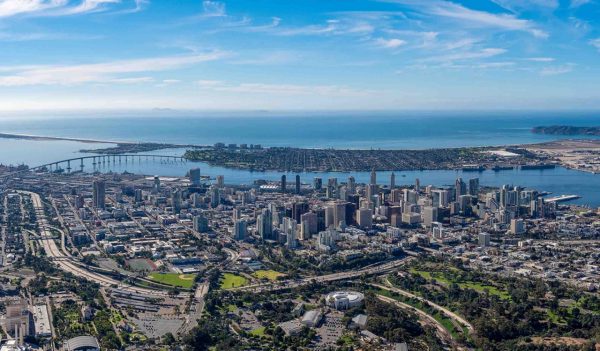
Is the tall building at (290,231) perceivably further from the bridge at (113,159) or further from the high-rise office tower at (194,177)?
the bridge at (113,159)

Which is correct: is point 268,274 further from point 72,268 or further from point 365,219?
point 365,219

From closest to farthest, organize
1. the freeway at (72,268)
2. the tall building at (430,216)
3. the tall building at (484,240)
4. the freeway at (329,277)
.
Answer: the freeway at (72,268) < the freeway at (329,277) < the tall building at (484,240) < the tall building at (430,216)

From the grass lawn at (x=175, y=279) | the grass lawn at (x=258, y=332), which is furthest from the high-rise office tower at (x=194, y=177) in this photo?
the grass lawn at (x=258, y=332)

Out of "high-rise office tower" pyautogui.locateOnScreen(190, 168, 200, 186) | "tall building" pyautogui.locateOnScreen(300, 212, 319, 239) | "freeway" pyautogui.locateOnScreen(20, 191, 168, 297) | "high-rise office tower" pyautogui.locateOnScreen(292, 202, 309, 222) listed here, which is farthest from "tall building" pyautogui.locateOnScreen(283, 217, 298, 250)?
"high-rise office tower" pyautogui.locateOnScreen(190, 168, 200, 186)

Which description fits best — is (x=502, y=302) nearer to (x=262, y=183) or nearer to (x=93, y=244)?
(x=93, y=244)

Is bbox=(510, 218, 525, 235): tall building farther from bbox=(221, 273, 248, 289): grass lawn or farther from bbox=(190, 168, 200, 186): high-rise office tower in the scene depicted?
bbox=(190, 168, 200, 186): high-rise office tower

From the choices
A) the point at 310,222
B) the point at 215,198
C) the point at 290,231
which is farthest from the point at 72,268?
the point at 215,198
